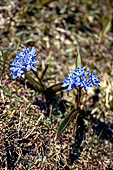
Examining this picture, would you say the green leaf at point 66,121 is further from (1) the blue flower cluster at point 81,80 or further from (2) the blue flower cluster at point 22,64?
(2) the blue flower cluster at point 22,64

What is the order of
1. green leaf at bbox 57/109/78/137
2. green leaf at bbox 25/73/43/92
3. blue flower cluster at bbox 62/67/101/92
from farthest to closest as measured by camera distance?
green leaf at bbox 25/73/43/92 < green leaf at bbox 57/109/78/137 < blue flower cluster at bbox 62/67/101/92

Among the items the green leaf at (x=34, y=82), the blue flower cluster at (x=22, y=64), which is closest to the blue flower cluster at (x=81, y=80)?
the blue flower cluster at (x=22, y=64)

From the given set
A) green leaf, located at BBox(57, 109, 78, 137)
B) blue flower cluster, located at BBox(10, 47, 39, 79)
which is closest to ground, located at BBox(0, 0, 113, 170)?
green leaf, located at BBox(57, 109, 78, 137)

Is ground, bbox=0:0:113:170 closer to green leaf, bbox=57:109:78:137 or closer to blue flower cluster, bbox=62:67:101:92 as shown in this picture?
green leaf, bbox=57:109:78:137

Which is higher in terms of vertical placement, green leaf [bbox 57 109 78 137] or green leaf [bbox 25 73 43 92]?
green leaf [bbox 25 73 43 92]

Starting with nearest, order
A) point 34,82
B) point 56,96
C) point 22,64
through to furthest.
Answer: point 22,64
point 34,82
point 56,96

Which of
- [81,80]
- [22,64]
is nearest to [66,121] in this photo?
[81,80]

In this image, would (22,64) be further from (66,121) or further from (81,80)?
(66,121)

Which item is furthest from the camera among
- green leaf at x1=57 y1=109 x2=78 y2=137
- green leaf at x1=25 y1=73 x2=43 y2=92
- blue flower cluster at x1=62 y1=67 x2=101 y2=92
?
green leaf at x1=25 y1=73 x2=43 y2=92

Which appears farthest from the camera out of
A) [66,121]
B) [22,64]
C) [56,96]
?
[56,96]
